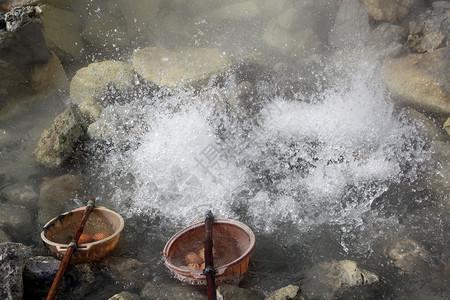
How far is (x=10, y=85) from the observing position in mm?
5648

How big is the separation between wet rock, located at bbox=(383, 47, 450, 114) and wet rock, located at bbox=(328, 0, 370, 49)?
112cm

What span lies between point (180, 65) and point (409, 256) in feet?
13.1

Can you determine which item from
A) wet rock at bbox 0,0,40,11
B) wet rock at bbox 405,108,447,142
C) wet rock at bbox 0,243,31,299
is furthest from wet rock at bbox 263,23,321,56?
wet rock at bbox 0,243,31,299

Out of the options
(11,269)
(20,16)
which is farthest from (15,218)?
(20,16)

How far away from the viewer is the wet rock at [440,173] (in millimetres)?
4109

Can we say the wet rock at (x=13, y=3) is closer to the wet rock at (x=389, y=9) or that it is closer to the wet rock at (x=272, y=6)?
the wet rock at (x=272, y=6)

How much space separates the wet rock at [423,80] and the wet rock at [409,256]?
2.22 meters

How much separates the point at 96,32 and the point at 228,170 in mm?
3928

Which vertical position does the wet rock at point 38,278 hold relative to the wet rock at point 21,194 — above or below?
above

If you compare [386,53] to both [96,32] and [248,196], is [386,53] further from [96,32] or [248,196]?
[96,32]

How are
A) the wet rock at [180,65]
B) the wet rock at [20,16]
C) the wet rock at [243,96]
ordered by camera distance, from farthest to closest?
1. the wet rock at [20,16]
2. the wet rock at [180,65]
3. the wet rock at [243,96]

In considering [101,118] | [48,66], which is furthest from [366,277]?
[48,66]

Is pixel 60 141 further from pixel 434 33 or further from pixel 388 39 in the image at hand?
pixel 434 33

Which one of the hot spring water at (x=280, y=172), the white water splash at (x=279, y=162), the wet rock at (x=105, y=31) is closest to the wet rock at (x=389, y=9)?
the hot spring water at (x=280, y=172)
